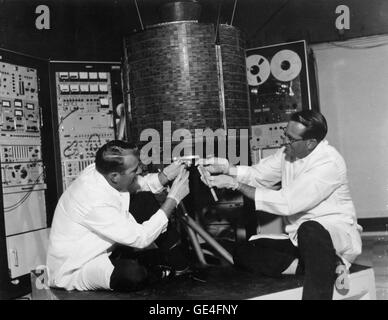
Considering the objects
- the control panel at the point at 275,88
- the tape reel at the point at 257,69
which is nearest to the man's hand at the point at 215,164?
the control panel at the point at 275,88

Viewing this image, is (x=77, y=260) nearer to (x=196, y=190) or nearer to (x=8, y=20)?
(x=196, y=190)

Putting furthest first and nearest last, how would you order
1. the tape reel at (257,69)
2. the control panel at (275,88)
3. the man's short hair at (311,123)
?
1. the tape reel at (257,69)
2. the control panel at (275,88)
3. the man's short hair at (311,123)

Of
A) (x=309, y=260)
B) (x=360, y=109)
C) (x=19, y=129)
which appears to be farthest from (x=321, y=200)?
(x=360, y=109)

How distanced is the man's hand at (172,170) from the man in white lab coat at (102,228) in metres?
0.23

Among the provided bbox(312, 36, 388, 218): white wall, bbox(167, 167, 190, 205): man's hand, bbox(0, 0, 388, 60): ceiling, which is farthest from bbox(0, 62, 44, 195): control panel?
bbox(312, 36, 388, 218): white wall

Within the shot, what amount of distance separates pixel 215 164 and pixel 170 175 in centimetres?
33

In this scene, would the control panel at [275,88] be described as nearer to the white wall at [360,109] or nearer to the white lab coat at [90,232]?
the white wall at [360,109]

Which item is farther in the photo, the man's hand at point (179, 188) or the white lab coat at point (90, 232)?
the man's hand at point (179, 188)

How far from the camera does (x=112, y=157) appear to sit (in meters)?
2.58

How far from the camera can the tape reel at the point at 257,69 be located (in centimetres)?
433

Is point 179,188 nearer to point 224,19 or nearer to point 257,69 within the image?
point 257,69

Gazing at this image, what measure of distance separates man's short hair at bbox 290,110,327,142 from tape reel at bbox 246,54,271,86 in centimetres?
162

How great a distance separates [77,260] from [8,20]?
2.45 meters

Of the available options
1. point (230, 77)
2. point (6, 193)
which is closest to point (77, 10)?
point (6, 193)
